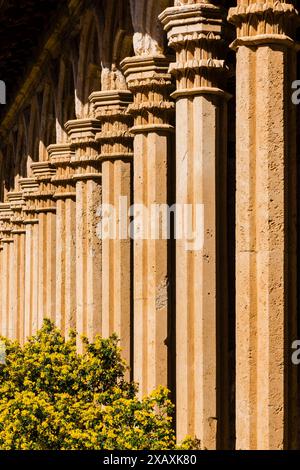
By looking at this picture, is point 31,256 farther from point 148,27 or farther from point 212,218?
point 212,218

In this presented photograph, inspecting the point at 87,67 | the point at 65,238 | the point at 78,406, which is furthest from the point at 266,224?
the point at 65,238

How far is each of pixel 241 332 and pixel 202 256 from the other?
5.48ft

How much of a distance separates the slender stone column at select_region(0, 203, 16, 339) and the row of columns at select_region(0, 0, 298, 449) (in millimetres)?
14810

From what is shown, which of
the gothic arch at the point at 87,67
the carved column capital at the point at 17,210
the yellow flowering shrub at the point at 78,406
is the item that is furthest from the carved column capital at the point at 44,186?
the yellow flowering shrub at the point at 78,406

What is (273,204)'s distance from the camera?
308 inches

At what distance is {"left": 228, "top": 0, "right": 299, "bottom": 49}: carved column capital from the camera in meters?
7.80

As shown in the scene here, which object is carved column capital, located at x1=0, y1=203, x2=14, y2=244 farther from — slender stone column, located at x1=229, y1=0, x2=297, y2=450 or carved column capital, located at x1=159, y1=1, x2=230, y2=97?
slender stone column, located at x1=229, y1=0, x2=297, y2=450

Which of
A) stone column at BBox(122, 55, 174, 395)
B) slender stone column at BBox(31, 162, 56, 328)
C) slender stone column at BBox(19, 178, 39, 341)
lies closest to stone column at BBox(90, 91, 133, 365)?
stone column at BBox(122, 55, 174, 395)

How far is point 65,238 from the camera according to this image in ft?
63.2

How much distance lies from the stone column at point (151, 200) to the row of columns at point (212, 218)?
1cm

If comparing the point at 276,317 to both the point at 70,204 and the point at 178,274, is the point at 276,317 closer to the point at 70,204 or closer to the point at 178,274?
the point at 178,274

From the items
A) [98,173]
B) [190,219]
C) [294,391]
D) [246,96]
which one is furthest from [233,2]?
[294,391]

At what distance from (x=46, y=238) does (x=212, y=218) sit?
12692mm
